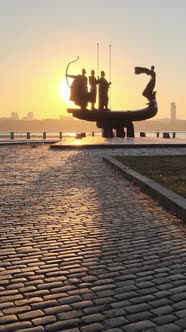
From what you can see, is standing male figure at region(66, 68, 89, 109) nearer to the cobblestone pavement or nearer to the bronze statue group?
the bronze statue group

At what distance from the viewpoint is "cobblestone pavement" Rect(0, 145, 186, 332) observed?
128 inches

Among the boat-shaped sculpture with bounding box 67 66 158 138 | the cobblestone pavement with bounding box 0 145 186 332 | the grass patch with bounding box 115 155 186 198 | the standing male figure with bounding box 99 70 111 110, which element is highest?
the standing male figure with bounding box 99 70 111 110

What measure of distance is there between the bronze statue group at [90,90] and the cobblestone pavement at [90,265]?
74.4 ft

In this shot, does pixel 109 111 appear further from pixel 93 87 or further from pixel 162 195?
pixel 162 195

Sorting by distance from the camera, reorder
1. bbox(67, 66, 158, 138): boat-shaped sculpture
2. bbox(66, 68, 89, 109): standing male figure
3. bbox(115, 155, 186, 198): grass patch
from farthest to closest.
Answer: bbox(67, 66, 158, 138): boat-shaped sculpture → bbox(66, 68, 89, 109): standing male figure → bbox(115, 155, 186, 198): grass patch

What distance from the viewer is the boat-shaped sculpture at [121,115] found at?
103ft

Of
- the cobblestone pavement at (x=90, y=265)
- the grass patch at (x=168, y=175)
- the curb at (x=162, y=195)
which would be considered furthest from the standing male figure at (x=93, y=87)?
the cobblestone pavement at (x=90, y=265)

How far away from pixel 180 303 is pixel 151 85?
29703 mm

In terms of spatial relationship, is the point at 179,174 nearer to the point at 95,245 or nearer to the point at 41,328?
the point at 95,245

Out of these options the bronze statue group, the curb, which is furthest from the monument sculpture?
the curb

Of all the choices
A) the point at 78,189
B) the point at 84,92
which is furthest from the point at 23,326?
the point at 84,92

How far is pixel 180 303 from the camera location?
3.50 m

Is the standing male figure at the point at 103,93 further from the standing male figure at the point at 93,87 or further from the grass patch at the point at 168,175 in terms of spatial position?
the grass patch at the point at 168,175

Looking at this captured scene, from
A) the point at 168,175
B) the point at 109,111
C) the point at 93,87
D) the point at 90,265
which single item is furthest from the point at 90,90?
the point at 90,265
